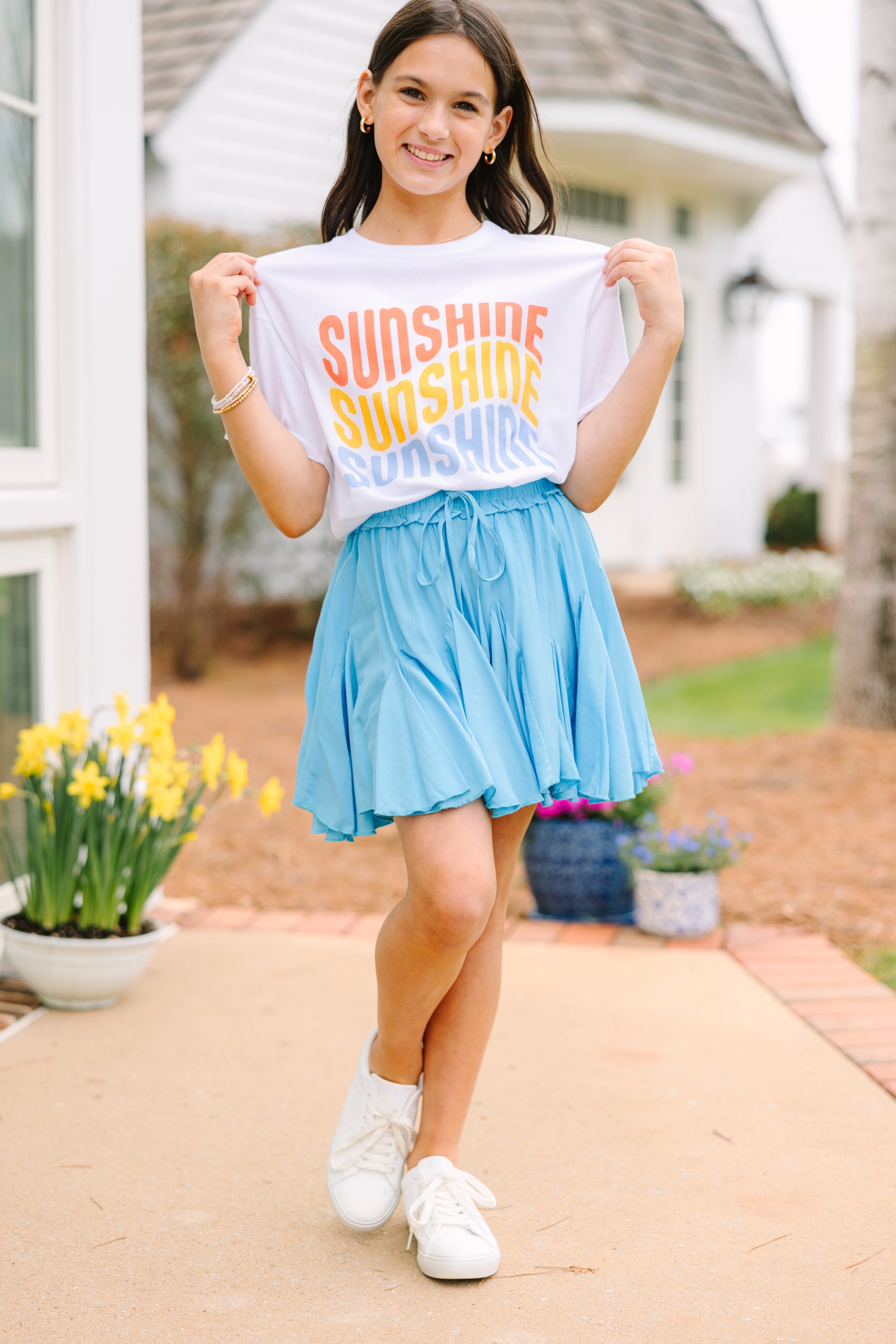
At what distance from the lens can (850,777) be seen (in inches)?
201

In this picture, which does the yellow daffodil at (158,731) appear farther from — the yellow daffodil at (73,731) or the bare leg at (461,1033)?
the bare leg at (461,1033)

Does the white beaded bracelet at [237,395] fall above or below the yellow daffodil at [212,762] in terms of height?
above

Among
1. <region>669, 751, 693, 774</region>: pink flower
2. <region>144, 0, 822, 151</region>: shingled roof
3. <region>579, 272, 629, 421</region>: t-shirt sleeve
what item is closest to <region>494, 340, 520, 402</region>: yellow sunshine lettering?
<region>579, 272, 629, 421</region>: t-shirt sleeve

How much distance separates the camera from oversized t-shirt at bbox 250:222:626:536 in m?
1.92

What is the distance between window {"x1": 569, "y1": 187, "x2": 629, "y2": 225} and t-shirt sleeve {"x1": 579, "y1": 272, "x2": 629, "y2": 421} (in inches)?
333

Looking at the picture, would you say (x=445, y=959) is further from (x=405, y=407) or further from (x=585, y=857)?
(x=585, y=857)

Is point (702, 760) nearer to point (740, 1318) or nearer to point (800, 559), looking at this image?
point (740, 1318)

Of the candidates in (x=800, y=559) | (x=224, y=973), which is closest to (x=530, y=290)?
(x=224, y=973)

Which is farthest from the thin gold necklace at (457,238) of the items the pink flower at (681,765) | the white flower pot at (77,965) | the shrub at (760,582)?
the shrub at (760,582)

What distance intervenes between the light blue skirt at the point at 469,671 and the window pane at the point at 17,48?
5.98ft

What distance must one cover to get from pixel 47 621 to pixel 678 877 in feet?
5.64

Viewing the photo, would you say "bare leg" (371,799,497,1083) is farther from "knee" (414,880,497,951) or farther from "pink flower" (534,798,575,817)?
"pink flower" (534,798,575,817)

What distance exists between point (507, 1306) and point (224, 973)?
5.13ft

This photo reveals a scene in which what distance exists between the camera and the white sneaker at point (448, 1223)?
193 cm
